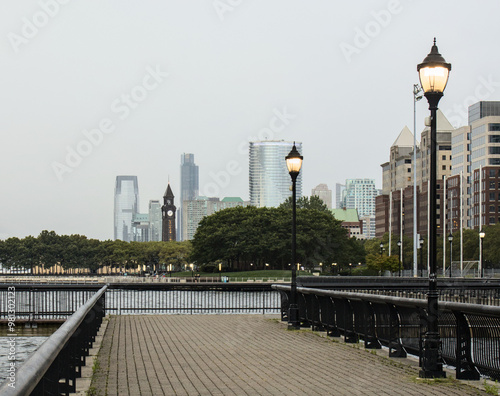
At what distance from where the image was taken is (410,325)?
14.2 m

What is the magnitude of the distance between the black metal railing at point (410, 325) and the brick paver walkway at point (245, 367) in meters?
0.44

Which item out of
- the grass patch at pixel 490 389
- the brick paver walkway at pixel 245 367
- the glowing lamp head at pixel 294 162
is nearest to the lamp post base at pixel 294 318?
the brick paver walkway at pixel 245 367

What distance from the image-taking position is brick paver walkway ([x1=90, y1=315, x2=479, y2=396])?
10.9 meters

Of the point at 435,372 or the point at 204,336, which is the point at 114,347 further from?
the point at 435,372

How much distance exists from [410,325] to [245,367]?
10.8 ft

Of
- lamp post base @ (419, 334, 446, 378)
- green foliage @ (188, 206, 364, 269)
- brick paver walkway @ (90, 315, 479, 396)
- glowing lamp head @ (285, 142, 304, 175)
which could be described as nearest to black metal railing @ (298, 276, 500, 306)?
glowing lamp head @ (285, 142, 304, 175)

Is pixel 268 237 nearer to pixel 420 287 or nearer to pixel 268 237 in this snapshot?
pixel 268 237

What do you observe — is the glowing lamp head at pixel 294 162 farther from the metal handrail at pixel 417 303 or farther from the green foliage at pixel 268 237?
the green foliage at pixel 268 237

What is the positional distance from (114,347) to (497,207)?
129m

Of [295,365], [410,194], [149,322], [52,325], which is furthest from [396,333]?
[410,194]

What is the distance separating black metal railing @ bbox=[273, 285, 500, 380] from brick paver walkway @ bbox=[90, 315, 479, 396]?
44 cm

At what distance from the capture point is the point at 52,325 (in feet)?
96.0

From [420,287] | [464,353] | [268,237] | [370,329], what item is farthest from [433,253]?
[268,237]

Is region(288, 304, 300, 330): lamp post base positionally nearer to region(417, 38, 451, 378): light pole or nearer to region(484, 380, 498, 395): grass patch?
region(417, 38, 451, 378): light pole
